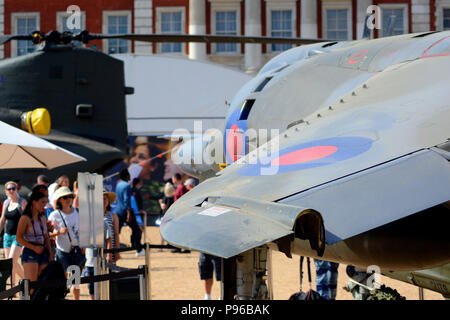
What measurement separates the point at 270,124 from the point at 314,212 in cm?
406

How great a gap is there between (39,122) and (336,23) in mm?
29584

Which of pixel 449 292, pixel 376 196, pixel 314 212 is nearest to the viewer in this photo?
pixel 314 212

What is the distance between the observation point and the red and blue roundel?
4.57 meters

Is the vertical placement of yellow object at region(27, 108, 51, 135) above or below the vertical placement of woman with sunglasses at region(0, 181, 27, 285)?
above

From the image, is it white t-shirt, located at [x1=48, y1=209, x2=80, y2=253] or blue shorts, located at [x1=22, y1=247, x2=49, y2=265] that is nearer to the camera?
blue shorts, located at [x1=22, y1=247, x2=49, y2=265]

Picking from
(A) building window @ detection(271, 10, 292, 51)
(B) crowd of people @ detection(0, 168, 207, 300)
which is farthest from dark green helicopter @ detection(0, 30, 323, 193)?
(A) building window @ detection(271, 10, 292, 51)

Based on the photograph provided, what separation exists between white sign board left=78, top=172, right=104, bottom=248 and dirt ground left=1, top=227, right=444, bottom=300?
219 cm

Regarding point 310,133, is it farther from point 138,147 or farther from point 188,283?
point 138,147

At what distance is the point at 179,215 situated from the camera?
4488mm

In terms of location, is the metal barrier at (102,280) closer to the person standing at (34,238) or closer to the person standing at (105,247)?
the person standing at (105,247)

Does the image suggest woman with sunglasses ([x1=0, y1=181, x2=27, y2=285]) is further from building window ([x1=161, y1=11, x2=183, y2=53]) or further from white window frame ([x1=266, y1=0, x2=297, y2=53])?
white window frame ([x1=266, y1=0, x2=297, y2=53])

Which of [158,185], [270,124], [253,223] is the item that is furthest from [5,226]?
[158,185]

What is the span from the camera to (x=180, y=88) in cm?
2305

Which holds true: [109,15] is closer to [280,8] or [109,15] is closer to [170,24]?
[170,24]
